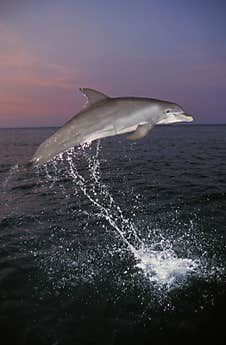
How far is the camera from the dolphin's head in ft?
21.3

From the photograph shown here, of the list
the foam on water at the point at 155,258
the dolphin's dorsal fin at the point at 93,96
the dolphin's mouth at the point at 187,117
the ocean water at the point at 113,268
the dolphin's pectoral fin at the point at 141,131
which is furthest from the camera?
the foam on water at the point at 155,258

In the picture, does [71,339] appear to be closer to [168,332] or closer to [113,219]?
[168,332]

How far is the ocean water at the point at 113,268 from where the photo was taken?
645 centimetres

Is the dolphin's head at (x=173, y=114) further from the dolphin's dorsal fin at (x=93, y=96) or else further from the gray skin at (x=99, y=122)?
the dolphin's dorsal fin at (x=93, y=96)

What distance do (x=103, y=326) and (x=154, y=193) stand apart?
10.3 m

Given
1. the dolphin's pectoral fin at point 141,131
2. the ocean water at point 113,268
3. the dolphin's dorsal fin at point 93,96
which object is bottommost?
the ocean water at point 113,268

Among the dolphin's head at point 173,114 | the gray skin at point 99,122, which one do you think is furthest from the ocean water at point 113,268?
the dolphin's head at point 173,114

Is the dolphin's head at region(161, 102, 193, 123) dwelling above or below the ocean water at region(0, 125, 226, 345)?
above

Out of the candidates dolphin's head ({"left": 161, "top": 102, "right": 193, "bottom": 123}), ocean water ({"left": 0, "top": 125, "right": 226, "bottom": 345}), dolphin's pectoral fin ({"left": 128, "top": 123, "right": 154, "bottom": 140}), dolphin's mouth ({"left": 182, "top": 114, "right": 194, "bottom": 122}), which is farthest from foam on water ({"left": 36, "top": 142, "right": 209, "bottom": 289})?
dolphin's mouth ({"left": 182, "top": 114, "right": 194, "bottom": 122})

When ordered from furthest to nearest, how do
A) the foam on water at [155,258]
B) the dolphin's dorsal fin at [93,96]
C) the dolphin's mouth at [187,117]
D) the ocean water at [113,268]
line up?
the foam on water at [155,258] < the dolphin's mouth at [187,117] < the ocean water at [113,268] < the dolphin's dorsal fin at [93,96]

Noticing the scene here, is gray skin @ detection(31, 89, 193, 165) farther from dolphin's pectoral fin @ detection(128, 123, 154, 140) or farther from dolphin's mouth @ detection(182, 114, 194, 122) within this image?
dolphin's mouth @ detection(182, 114, 194, 122)

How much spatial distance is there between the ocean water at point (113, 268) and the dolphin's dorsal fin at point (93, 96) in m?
1.21

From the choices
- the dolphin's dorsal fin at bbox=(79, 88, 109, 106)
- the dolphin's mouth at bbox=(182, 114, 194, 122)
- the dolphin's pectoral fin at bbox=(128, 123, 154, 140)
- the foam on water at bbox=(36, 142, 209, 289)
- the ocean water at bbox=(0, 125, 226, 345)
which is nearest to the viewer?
the dolphin's pectoral fin at bbox=(128, 123, 154, 140)

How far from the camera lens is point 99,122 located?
19.8 ft
